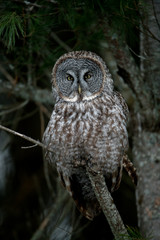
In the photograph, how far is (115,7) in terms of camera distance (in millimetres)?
2941

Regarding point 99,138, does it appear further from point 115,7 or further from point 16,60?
point 16,60

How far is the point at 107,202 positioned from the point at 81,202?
791 millimetres

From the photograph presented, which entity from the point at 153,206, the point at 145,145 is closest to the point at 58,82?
the point at 145,145

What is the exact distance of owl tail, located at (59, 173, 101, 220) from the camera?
3.39 m

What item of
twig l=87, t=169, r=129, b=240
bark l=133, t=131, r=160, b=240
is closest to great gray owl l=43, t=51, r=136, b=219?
twig l=87, t=169, r=129, b=240

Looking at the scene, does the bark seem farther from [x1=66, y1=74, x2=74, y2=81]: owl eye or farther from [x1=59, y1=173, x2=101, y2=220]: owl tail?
[x1=66, y1=74, x2=74, y2=81]: owl eye

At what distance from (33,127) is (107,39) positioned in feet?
7.78

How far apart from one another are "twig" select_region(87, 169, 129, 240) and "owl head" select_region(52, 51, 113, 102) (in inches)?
29.7

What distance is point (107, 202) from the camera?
2.71 m

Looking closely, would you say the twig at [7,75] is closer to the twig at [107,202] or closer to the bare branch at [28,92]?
the bare branch at [28,92]

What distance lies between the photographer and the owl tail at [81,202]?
3392 millimetres

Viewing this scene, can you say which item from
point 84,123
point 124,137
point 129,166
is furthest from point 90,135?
point 129,166

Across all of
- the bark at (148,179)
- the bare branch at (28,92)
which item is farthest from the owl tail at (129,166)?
the bare branch at (28,92)

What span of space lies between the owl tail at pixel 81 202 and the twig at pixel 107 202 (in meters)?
0.68
